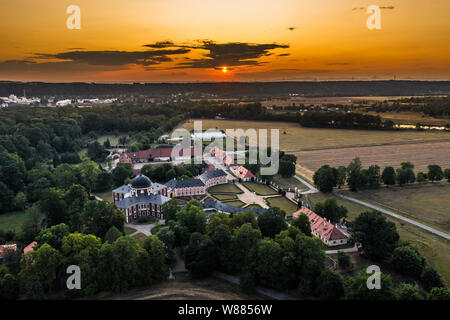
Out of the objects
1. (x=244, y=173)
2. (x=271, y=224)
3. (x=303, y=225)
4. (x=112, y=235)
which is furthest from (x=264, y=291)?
(x=244, y=173)

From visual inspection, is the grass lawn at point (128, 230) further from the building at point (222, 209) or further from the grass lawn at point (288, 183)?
the grass lawn at point (288, 183)

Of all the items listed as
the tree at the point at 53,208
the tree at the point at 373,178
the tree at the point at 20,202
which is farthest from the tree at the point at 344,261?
the tree at the point at 20,202

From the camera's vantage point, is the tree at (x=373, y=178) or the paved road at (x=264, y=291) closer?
the paved road at (x=264, y=291)

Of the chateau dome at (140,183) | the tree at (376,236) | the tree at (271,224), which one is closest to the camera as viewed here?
the tree at (376,236)

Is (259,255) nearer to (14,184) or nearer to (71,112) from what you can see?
(14,184)

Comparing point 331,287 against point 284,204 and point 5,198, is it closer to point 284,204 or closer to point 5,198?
point 284,204

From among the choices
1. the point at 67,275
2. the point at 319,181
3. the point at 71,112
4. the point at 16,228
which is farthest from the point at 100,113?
the point at 67,275

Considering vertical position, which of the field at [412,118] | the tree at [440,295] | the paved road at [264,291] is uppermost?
the field at [412,118]
